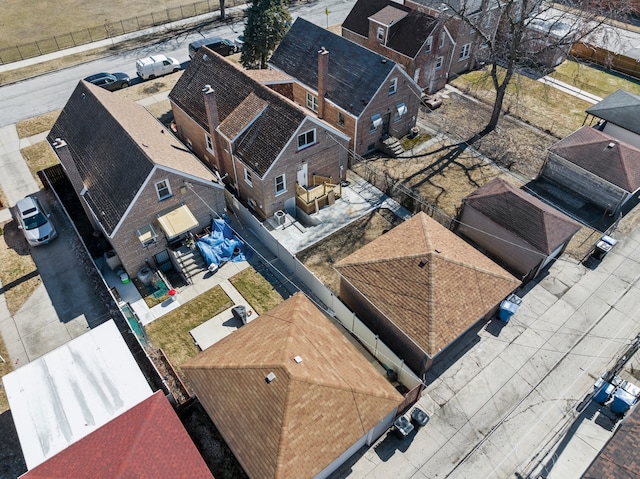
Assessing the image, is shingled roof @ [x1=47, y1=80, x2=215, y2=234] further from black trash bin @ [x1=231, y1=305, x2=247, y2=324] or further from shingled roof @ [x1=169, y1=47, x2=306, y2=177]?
black trash bin @ [x1=231, y1=305, x2=247, y2=324]

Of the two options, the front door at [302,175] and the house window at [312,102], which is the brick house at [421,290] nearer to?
the front door at [302,175]

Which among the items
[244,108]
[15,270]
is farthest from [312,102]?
[15,270]

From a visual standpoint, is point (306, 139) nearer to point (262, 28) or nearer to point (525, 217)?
point (525, 217)

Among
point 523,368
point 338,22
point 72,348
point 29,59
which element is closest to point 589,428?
point 523,368

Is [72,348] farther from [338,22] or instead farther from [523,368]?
[338,22]

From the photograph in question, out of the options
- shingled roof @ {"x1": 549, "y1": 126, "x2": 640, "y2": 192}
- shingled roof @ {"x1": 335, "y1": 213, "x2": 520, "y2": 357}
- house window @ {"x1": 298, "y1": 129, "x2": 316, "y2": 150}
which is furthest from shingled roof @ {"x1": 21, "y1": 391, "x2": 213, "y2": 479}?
shingled roof @ {"x1": 549, "y1": 126, "x2": 640, "y2": 192}
